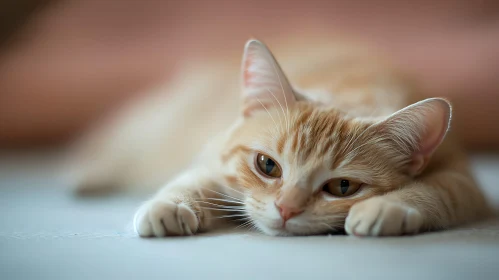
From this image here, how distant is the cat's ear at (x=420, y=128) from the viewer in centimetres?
116

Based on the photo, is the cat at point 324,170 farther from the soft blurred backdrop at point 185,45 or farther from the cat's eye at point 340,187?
the soft blurred backdrop at point 185,45

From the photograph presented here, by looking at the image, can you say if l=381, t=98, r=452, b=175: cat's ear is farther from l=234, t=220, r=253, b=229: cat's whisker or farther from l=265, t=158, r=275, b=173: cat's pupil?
l=234, t=220, r=253, b=229: cat's whisker

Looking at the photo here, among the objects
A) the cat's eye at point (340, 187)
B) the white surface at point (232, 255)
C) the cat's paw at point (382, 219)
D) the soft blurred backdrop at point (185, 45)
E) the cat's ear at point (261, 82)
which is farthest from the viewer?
the soft blurred backdrop at point (185, 45)

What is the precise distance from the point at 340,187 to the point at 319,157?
0.09 meters

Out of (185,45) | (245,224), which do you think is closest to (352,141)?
(245,224)

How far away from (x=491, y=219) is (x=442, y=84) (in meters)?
1.33

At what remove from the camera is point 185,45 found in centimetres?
258

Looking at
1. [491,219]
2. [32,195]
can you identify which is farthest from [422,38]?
[32,195]

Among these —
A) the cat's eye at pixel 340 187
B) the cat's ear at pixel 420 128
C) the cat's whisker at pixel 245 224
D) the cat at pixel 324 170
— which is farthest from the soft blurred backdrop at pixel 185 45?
the cat's whisker at pixel 245 224

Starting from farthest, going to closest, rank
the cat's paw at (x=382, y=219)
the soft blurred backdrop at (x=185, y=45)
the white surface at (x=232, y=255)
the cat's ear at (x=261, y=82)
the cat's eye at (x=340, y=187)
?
1. the soft blurred backdrop at (x=185, y=45)
2. the cat's ear at (x=261, y=82)
3. the cat's eye at (x=340, y=187)
4. the cat's paw at (x=382, y=219)
5. the white surface at (x=232, y=255)

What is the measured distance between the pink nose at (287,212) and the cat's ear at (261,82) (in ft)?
1.19

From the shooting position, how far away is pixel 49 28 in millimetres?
2207

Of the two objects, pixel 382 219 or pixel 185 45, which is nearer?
pixel 382 219

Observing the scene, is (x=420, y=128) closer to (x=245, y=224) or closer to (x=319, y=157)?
(x=319, y=157)
